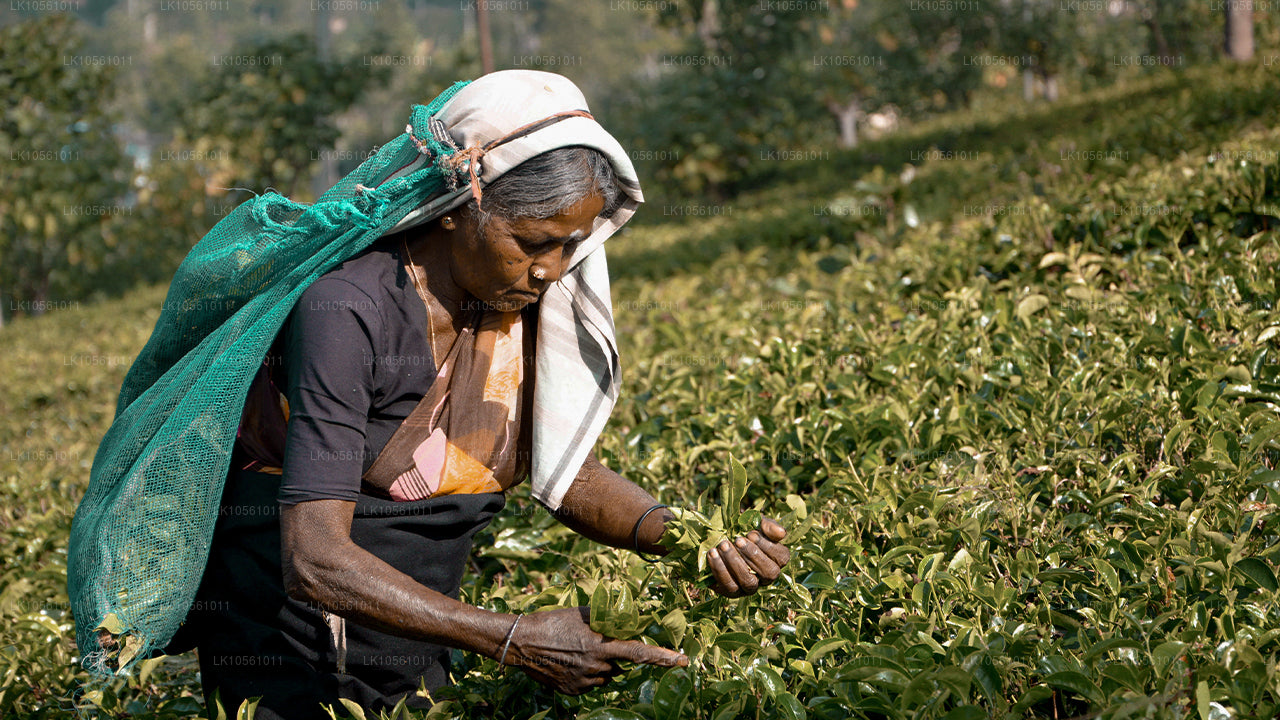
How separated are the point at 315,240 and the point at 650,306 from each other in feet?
11.9

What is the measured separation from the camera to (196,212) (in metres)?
13.5

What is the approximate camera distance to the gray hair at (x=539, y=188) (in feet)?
5.91

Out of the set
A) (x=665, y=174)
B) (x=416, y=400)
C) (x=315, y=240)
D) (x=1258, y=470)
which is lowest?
(x=665, y=174)

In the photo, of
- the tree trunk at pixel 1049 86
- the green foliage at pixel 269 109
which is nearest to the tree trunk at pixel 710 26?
the green foliage at pixel 269 109

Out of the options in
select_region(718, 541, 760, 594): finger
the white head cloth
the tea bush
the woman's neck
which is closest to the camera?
the tea bush

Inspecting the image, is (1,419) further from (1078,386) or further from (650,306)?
(1078,386)

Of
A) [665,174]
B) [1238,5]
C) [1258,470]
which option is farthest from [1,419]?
[1238,5]


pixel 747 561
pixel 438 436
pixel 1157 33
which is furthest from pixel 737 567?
pixel 1157 33

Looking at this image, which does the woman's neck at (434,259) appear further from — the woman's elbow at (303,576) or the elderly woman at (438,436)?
the woman's elbow at (303,576)

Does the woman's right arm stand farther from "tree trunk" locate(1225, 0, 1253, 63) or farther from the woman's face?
"tree trunk" locate(1225, 0, 1253, 63)

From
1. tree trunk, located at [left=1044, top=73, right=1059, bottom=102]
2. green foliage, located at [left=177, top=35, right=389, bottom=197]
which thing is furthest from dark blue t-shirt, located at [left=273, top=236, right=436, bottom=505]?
tree trunk, located at [left=1044, top=73, right=1059, bottom=102]

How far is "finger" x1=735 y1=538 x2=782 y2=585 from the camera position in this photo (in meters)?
1.78

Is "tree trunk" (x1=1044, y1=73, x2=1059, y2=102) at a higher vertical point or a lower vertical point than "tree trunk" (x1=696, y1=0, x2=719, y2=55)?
lower

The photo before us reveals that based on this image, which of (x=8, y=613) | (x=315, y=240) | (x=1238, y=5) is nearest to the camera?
(x=315, y=240)
